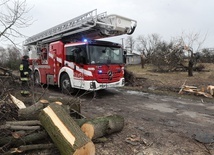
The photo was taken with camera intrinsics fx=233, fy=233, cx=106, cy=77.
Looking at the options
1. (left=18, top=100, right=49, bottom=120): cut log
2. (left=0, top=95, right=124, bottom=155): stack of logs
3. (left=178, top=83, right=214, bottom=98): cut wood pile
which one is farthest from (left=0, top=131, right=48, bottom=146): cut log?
(left=178, top=83, right=214, bottom=98): cut wood pile

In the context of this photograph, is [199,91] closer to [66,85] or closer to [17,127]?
[66,85]

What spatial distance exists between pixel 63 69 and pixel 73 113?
4996mm

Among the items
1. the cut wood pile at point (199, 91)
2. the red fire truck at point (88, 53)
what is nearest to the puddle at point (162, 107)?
the red fire truck at point (88, 53)

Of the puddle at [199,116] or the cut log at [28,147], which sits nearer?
the cut log at [28,147]

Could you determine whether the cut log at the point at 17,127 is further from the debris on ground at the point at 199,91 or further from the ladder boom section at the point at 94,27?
the debris on ground at the point at 199,91

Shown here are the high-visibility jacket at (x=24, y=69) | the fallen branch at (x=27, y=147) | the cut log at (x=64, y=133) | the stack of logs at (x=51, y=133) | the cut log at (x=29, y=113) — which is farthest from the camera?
the high-visibility jacket at (x=24, y=69)

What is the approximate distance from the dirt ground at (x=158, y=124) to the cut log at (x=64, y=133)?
0.68 metres

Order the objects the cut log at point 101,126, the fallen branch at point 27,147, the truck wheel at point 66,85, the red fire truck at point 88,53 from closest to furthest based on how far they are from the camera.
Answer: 1. the fallen branch at point 27,147
2. the cut log at point 101,126
3. the red fire truck at point 88,53
4. the truck wheel at point 66,85

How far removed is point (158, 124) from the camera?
6.20 m

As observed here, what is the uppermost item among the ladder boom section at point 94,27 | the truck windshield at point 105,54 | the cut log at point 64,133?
the ladder boom section at point 94,27

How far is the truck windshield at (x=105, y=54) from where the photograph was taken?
31.1 ft

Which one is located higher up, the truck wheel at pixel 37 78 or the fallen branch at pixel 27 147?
the truck wheel at pixel 37 78

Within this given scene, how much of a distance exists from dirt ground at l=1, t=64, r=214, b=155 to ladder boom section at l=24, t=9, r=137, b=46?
2.84m

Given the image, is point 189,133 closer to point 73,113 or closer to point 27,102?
point 73,113
